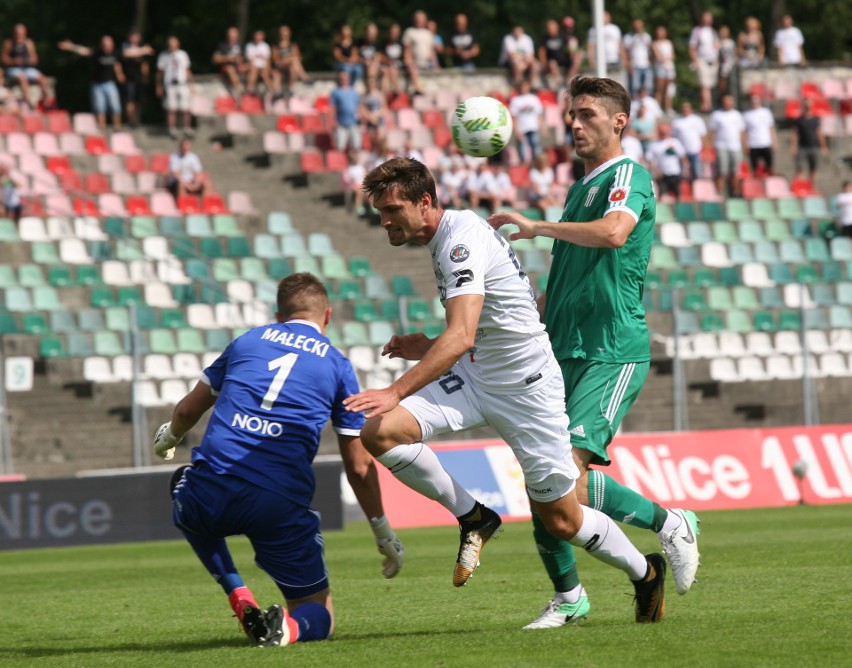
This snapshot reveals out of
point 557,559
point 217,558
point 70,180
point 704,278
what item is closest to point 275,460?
point 217,558

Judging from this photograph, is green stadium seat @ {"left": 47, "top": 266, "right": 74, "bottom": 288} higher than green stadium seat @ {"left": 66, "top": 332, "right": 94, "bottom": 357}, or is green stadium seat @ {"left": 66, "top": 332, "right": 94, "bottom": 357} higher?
green stadium seat @ {"left": 47, "top": 266, "right": 74, "bottom": 288}

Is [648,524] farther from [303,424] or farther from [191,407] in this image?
[191,407]

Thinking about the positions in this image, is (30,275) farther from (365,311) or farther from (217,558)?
(217,558)

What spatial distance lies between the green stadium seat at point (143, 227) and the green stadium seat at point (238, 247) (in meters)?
1.16

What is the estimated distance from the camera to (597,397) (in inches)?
285

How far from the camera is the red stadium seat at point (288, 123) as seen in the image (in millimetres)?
26594

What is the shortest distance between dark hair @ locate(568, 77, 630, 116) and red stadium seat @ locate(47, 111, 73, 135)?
18770 mm

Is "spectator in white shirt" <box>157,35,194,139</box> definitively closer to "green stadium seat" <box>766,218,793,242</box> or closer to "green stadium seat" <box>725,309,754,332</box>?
"green stadium seat" <box>725,309,754,332</box>

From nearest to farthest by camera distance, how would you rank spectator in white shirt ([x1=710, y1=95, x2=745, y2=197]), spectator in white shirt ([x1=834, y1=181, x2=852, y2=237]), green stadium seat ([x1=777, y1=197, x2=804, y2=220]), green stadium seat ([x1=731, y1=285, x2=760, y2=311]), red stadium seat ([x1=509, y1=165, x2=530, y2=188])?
green stadium seat ([x1=731, y1=285, x2=760, y2=311]) → spectator in white shirt ([x1=834, y1=181, x2=852, y2=237]) → red stadium seat ([x1=509, y1=165, x2=530, y2=188]) → spectator in white shirt ([x1=710, y1=95, x2=745, y2=197]) → green stadium seat ([x1=777, y1=197, x2=804, y2=220])

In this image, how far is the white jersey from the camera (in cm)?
681

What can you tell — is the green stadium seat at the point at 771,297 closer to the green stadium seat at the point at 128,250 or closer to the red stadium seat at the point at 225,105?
the green stadium seat at the point at 128,250

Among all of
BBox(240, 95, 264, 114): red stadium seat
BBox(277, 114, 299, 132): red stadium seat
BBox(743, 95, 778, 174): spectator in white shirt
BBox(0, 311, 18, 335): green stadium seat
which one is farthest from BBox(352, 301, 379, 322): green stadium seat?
BBox(743, 95, 778, 174): spectator in white shirt

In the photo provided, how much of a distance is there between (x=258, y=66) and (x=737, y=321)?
10.1 meters

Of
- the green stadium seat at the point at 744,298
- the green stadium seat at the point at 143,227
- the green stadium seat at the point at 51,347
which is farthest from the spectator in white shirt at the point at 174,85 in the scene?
the green stadium seat at the point at 744,298
